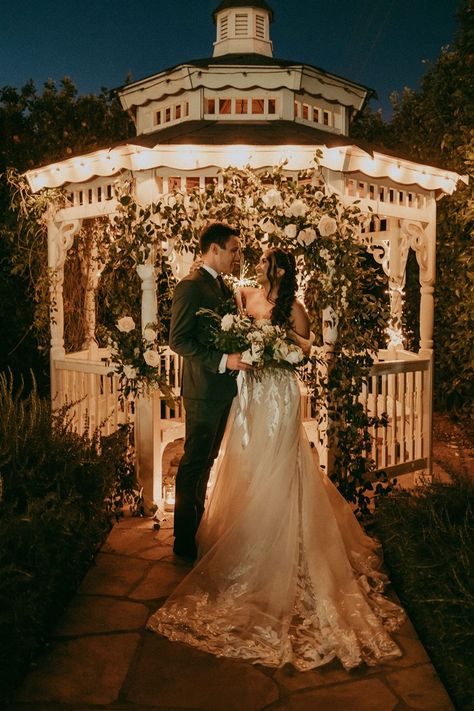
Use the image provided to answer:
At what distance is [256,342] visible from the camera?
425 centimetres

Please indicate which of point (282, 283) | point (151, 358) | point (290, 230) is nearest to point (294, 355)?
point (282, 283)

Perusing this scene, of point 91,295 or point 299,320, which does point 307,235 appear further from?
point 91,295

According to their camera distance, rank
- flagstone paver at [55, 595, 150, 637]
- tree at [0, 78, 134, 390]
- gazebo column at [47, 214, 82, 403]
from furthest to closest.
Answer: tree at [0, 78, 134, 390] < gazebo column at [47, 214, 82, 403] < flagstone paver at [55, 595, 150, 637]

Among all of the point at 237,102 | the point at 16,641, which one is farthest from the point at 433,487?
the point at 237,102

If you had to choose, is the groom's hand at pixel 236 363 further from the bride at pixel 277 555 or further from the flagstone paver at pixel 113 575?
the flagstone paver at pixel 113 575

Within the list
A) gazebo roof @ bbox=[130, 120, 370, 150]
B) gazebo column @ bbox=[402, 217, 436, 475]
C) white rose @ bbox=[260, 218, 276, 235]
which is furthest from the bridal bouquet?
gazebo column @ bbox=[402, 217, 436, 475]

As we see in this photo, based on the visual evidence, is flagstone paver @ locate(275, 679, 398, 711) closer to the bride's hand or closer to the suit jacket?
the suit jacket

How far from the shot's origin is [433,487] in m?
4.60

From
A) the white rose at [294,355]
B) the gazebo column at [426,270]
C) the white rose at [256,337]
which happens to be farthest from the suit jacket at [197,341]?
the gazebo column at [426,270]

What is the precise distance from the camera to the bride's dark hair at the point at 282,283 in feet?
15.0

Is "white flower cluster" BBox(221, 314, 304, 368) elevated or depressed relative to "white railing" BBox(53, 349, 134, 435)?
elevated

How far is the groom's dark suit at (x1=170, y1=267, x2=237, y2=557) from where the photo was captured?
4.52m

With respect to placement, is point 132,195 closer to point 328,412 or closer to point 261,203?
point 261,203
